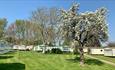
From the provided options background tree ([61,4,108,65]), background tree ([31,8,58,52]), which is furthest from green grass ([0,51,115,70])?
background tree ([31,8,58,52])

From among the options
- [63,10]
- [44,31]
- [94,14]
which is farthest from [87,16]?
[44,31]

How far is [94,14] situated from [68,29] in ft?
10.6

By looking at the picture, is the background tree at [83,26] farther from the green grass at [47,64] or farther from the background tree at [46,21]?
the background tree at [46,21]

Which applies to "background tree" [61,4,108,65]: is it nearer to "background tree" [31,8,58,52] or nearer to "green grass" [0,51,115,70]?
"green grass" [0,51,115,70]

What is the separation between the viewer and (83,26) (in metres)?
28.4

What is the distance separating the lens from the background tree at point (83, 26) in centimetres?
2783

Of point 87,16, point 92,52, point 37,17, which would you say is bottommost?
point 92,52

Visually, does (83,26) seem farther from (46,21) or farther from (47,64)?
(46,21)

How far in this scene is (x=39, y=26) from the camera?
196ft

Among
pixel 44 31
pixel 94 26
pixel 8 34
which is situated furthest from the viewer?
pixel 8 34

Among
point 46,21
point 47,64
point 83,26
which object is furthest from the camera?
point 46,21

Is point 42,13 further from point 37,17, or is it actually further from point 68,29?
point 68,29

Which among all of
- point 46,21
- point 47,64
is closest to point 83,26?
point 47,64

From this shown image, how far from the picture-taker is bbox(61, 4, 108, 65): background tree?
91.3 ft
